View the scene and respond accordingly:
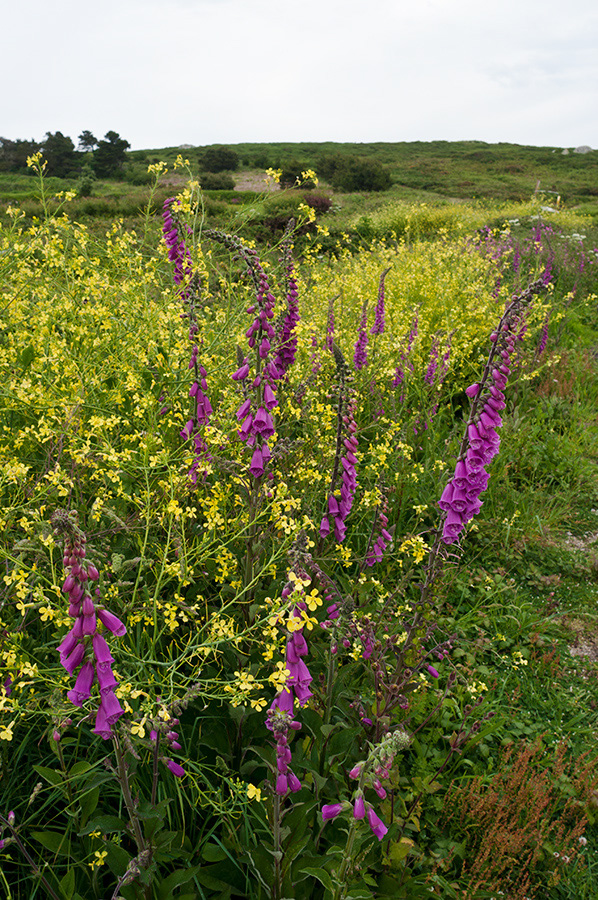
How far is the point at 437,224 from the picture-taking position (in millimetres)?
20922

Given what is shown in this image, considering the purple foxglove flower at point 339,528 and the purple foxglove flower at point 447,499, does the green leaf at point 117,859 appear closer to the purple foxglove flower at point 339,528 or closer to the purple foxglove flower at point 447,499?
the purple foxglove flower at point 339,528

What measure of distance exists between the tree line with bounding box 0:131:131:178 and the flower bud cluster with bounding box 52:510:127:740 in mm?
44325

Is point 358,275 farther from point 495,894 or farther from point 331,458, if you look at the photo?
point 495,894

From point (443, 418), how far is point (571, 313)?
5.07 metres

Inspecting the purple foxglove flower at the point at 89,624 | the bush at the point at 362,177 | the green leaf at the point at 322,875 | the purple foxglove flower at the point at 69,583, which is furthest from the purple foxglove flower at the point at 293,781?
the bush at the point at 362,177

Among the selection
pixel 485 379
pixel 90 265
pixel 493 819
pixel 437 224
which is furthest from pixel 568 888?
pixel 437 224

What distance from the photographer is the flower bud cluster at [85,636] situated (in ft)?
4.03

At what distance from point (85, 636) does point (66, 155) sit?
1890 inches

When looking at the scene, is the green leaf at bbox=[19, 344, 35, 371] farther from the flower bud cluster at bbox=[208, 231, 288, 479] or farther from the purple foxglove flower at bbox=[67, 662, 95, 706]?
the purple foxglove flower at bbox=[67, 662, 95, 706]

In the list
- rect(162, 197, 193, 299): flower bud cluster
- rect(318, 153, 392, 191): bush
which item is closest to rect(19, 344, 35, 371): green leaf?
rect(162, 197, 193, 299): flower bud cluster

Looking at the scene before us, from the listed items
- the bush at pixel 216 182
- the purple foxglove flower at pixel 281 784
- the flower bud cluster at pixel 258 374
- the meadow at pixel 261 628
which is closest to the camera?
the purple foxglove flower at pixel 281 784

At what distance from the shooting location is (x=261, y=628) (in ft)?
7.77

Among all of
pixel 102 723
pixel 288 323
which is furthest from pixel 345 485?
pixel 102 723

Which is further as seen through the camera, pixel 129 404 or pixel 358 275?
pixel 358 275
